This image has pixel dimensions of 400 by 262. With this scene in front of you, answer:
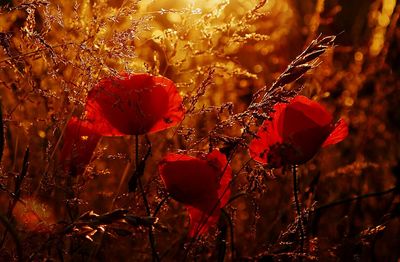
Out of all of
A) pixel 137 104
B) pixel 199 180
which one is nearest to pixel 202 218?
pixel 199 180

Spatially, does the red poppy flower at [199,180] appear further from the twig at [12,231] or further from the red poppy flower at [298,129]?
the twig at [12,231]

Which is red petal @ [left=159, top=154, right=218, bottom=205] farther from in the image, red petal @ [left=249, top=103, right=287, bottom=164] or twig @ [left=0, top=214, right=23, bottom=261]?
twig @ [left=0, top=214, right=23, bottom=261]

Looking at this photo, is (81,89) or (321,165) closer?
(81,89)

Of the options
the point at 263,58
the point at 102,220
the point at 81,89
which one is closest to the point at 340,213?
the point at 81,89

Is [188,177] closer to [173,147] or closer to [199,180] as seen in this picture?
[199,180]

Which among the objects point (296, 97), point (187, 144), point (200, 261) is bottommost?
point (200, 261)

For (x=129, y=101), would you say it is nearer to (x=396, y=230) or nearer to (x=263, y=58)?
(x=396, y=230)

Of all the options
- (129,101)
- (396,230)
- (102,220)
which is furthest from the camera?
(396,230)

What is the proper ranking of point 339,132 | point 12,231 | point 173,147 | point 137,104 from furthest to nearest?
point 173,147, point 339,132, point 137,104, point 12,231
